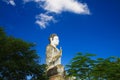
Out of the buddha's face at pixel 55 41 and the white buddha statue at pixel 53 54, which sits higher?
the buddha's face at pixel 55 41

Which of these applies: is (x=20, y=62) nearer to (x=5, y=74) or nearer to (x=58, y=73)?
(x=5, y=74)

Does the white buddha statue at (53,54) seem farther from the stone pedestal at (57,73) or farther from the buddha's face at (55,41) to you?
the stone pedestal at (57,73)

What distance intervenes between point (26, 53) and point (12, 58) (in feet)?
6.67

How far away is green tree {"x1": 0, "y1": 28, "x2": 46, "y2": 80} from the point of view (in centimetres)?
3400

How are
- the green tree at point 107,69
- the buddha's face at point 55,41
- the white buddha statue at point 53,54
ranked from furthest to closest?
the buddha's face at point 55,41
the white buddha statue at point 53,54
the green tree at point 107,69

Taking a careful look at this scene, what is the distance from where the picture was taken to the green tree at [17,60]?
3400cm

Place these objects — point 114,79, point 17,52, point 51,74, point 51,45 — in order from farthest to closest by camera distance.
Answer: point 51,45 → point 51,74 → point 17,52 → point 114,79

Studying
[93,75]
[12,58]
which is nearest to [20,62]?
[12,58]

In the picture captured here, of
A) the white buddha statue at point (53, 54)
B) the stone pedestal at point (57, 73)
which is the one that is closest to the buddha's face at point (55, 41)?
the white buddha statue at point (53, 54)

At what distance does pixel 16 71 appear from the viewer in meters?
35.1

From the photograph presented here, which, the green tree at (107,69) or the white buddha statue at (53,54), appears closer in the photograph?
the green tree at (107,69)

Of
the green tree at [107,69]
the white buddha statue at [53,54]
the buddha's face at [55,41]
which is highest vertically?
the buddha's face at [55,41]

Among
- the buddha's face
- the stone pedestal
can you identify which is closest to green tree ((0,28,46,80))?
the stone pedestal

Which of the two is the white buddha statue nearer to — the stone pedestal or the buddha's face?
the buddha's face
